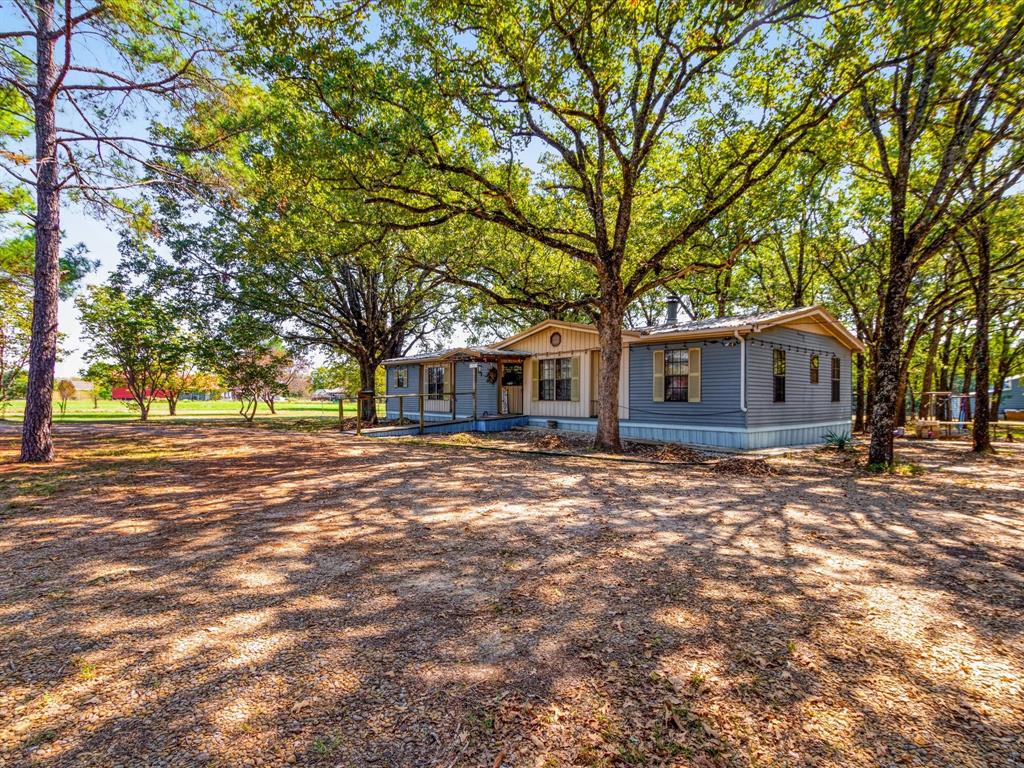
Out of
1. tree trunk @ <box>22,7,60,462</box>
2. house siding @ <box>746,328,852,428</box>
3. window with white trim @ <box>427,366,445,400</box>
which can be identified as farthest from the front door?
tree trunk @ <box>22,7,60,462</box>

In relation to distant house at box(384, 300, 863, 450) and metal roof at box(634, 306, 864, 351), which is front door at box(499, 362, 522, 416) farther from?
metal roof at box(634, 306, 864, 351)

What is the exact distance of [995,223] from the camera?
11.3 metres

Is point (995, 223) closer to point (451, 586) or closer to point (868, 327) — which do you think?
point (868, 327)

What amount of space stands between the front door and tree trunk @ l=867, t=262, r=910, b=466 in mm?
10987

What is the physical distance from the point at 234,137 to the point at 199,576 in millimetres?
9926

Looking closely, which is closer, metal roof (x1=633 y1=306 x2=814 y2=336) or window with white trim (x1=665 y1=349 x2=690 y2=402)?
metal roof (x1=633 y1=306 x2=814 y2=336)

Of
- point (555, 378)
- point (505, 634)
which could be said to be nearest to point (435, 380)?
point (555, 378)

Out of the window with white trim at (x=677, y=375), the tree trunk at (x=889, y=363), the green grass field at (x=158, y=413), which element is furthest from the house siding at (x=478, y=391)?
the tree trunk at (x=889, y=363)

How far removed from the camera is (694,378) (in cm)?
1234

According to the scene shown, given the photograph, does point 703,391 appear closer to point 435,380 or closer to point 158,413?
point 435,380

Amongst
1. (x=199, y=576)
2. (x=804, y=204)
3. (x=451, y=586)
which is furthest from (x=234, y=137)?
(x=804, y=204)

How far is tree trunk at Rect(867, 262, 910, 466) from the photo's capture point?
8578 mm

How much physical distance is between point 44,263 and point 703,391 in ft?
46.2

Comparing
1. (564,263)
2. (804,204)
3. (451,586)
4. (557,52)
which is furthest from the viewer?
(564,263)
